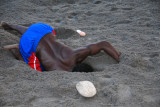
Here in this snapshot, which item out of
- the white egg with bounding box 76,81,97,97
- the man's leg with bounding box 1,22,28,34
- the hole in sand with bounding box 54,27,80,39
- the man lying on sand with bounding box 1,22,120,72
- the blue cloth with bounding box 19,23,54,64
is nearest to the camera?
the white egg with bounding box 76,81,97,97

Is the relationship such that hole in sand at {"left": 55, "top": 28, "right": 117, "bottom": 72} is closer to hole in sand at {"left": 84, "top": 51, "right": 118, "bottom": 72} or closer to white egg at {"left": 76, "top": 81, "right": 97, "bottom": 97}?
hole in sand at {"left": 84, "top": 51, "right": 118, "bottom": 72}

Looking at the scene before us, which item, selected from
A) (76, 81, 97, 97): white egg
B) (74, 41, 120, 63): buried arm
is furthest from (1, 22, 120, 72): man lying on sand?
(76, 81, 97, 97): white egg

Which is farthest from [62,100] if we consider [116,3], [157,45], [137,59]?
[116,3]

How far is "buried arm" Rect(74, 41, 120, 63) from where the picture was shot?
244cm

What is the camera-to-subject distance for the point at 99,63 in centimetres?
256

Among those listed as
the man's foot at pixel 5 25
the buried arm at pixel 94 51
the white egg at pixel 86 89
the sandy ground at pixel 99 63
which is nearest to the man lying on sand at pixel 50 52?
the buried arm at pixel 94 51

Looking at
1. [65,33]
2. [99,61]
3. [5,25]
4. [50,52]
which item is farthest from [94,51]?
[5,25]

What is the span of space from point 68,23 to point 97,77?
6.64 ft

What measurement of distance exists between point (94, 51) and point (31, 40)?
2.65ft

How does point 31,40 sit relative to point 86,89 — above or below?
above

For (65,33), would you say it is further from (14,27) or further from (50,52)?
(50,52)

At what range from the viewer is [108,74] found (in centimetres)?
220

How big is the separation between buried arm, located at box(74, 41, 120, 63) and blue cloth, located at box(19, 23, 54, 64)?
528 millimetres

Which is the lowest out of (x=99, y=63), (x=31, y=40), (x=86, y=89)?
(x=99, y=63)
